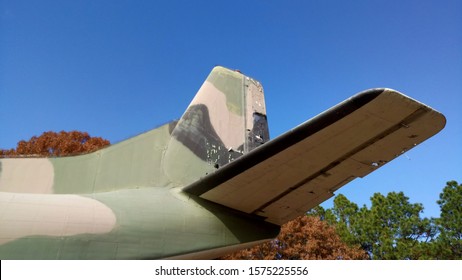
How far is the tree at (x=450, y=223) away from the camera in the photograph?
943 inches

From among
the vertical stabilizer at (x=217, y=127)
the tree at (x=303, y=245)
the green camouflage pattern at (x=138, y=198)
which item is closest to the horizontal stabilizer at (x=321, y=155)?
the green camouflage pattern at (x=138, y=198)

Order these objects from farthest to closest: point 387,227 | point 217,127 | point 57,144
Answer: point 387,227 → point 57,144 → point 217,127

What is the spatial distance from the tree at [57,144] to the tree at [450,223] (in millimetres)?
21963

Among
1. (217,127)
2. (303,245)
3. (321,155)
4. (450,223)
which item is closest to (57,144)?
(303,245)

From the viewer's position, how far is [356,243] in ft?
90.9

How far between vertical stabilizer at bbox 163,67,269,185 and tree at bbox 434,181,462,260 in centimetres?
2183

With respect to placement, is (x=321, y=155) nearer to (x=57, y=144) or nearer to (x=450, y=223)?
(x=57, y=144)

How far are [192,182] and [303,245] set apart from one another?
16.6 metres

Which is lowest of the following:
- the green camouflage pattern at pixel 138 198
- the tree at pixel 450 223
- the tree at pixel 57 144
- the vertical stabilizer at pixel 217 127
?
the green camouflage pattern at pixel 138 198

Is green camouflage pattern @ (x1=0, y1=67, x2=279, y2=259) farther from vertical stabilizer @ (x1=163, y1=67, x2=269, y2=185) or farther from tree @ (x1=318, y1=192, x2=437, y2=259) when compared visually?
tree @ (x1=318, y1=192, x2=437, y2=259)

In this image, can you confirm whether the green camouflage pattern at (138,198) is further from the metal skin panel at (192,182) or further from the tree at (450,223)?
the tree at (450,223)

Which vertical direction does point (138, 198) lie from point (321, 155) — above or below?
below

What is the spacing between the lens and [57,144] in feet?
80.0

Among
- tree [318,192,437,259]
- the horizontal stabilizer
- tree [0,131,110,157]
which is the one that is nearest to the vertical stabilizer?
the horizontal stabilizer
